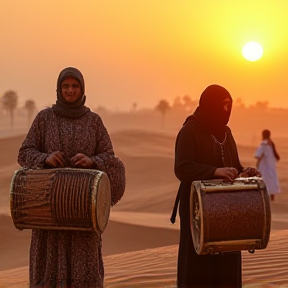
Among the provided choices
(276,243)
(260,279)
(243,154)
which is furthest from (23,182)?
(243,154)

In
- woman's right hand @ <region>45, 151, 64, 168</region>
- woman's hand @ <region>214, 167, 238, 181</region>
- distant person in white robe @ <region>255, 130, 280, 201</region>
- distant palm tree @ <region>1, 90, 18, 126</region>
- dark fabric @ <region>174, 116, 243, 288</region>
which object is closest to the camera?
woman's hand @ <region>214, 167, 238, 181</region>

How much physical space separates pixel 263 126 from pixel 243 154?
7365 cm

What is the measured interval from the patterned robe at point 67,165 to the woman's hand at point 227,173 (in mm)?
861

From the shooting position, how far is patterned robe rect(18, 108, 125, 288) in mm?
4961

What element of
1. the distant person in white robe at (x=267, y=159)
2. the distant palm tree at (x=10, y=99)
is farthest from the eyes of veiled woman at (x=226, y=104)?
the distant palm tree at (x=10, y=99)

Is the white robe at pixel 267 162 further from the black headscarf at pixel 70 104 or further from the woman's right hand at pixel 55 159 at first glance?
the woman's right hand at pixel 55 159

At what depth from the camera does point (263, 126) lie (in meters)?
110

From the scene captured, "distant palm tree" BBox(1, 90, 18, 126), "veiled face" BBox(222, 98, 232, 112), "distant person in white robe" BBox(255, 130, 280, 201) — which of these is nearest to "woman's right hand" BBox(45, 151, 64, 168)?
"veiled face" BBox(222, 98, 232, 112)

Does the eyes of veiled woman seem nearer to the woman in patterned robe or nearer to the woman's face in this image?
the woman in patterned robe

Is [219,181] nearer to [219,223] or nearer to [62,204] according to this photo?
[219,223]

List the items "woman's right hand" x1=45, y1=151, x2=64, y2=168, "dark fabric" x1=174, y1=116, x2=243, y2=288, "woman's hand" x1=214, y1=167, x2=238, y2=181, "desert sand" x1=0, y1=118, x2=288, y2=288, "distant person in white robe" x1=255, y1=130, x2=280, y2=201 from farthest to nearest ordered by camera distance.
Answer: "distant person in white robe" x1=255, y1=130, x2=280, y2=201
"desert sand" x1=0, y1=118, x2=288, y2=288
"dark fabric" x1=174, y1=116, x2=243, y2=288
"woman's right hand" x1=45, y1=151, x2=64, y2=168
"woman's hand" x1=214, y1=167, x2=238, y2=181

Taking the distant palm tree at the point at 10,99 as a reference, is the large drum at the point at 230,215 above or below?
above

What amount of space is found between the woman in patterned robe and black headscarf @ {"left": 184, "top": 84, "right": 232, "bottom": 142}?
77 centimetres

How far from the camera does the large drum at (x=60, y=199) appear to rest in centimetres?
471
